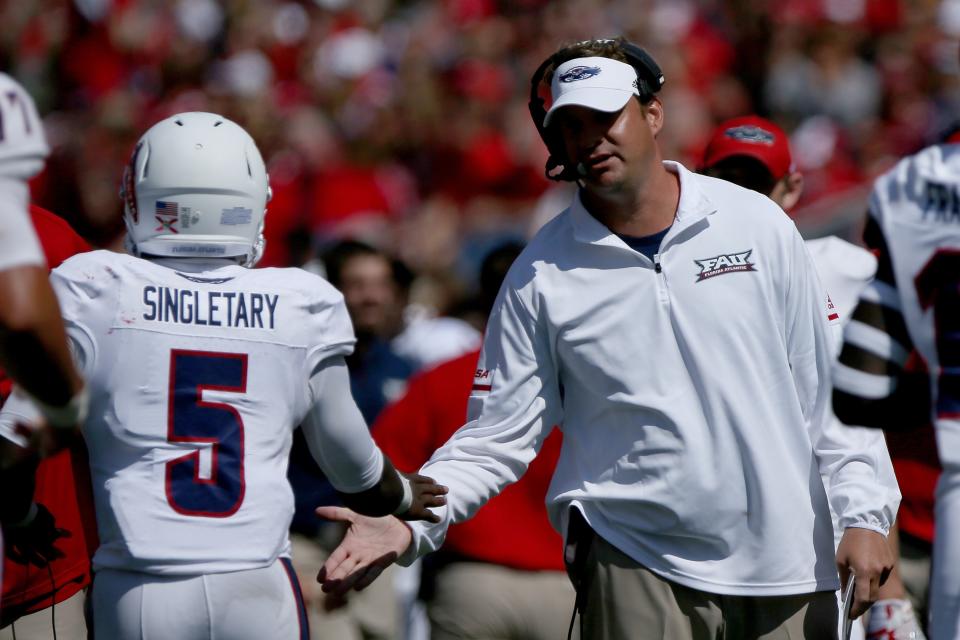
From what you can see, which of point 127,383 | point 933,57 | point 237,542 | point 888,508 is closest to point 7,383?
point 127,383

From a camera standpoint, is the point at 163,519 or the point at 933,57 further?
the point at 933,57

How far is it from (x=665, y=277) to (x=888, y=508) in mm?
849

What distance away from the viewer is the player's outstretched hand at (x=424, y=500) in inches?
166

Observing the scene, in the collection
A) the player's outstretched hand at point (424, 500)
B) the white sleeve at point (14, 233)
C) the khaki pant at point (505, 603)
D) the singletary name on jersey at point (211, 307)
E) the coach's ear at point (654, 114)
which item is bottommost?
the khaki pant at point (505, 603)

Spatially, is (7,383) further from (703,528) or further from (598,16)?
(598,16)

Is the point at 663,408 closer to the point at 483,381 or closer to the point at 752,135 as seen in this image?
the point at 483,381

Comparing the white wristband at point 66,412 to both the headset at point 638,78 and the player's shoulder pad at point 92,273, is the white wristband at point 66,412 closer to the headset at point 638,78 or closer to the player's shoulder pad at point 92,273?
the player's shoulder pad at point 92,273

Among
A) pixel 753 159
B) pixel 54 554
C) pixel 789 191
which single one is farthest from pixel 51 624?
pixel 789 191

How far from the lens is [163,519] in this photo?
3.94m

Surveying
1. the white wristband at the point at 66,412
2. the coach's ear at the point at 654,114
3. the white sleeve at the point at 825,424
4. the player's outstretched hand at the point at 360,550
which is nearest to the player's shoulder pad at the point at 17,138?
the white wristband at the point at 66,412

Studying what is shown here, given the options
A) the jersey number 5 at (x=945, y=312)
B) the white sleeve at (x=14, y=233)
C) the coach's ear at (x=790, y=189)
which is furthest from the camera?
the coach's ear at (x=790, y=189)

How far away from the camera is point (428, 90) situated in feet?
43.6

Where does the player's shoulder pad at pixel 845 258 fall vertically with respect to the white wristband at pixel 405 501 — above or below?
above

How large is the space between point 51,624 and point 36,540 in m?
0.38
